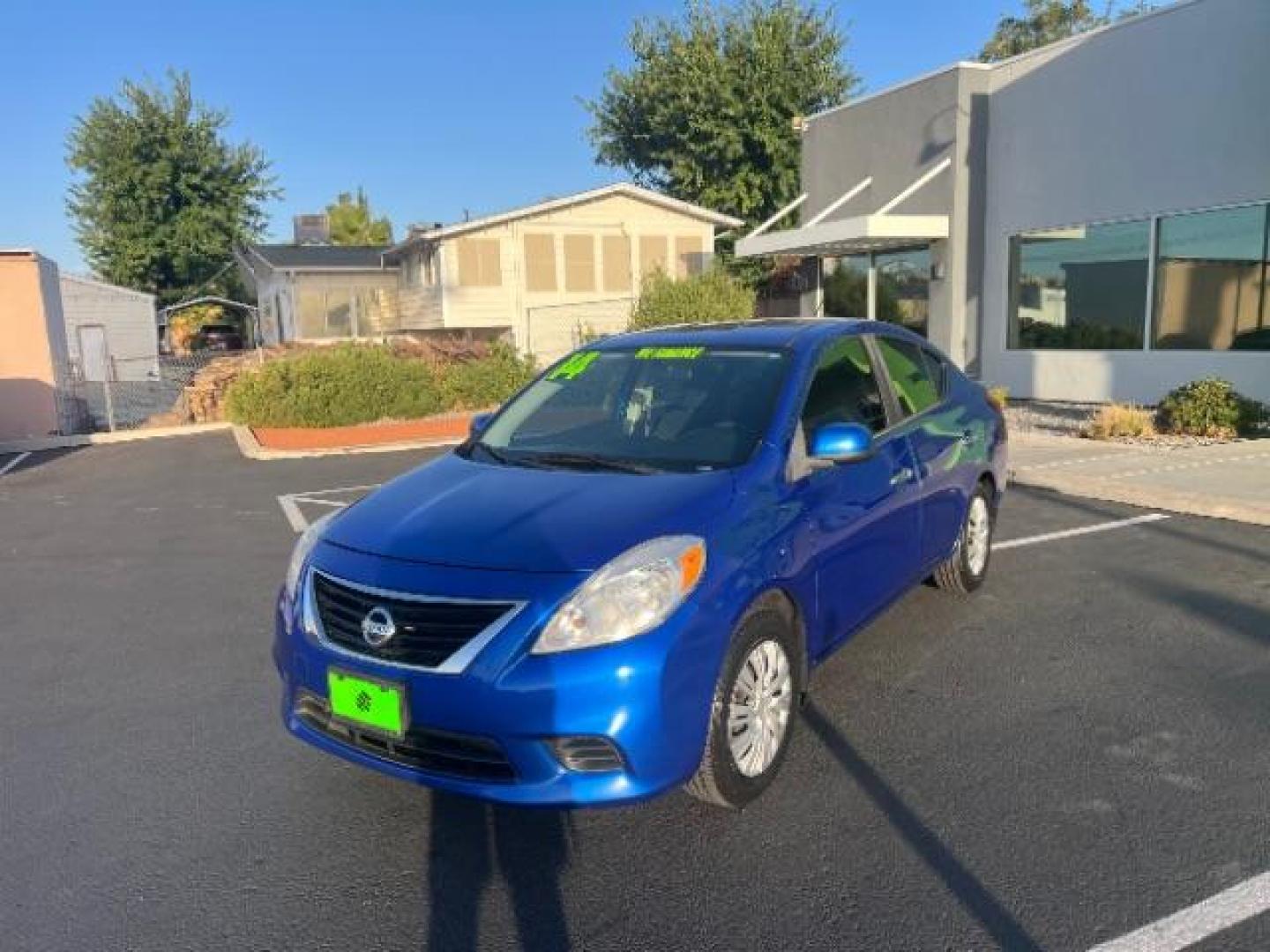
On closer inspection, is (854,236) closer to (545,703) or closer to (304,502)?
(304,502)

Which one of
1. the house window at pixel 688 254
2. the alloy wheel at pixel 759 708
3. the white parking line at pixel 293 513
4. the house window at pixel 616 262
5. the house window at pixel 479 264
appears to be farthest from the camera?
the house window at pixel 688 254

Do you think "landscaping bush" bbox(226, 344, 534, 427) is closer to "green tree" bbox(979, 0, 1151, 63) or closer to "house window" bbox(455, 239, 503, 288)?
"house window" bbox(455, 239, 503, 288)

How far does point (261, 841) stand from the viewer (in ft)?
10.5

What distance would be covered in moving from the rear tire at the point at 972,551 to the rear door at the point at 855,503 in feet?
2.98

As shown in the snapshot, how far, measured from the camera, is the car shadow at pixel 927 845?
262cm

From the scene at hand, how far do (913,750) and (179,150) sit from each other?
143 ft

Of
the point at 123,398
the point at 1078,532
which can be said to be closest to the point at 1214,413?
the point at 1078,532

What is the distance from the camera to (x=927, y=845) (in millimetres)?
3049

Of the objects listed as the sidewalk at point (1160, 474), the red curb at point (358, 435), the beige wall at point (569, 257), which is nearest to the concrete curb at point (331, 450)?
the red curb at point (358, 435)

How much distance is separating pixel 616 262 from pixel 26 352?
15.6 meters

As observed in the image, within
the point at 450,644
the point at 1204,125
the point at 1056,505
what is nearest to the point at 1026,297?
the point at 1204,125

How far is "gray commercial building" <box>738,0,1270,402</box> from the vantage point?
12688 mm

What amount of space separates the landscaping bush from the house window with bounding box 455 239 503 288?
9820 mm

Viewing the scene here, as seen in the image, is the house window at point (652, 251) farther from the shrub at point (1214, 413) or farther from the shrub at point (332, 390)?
the shrub at point (1214, 413)
